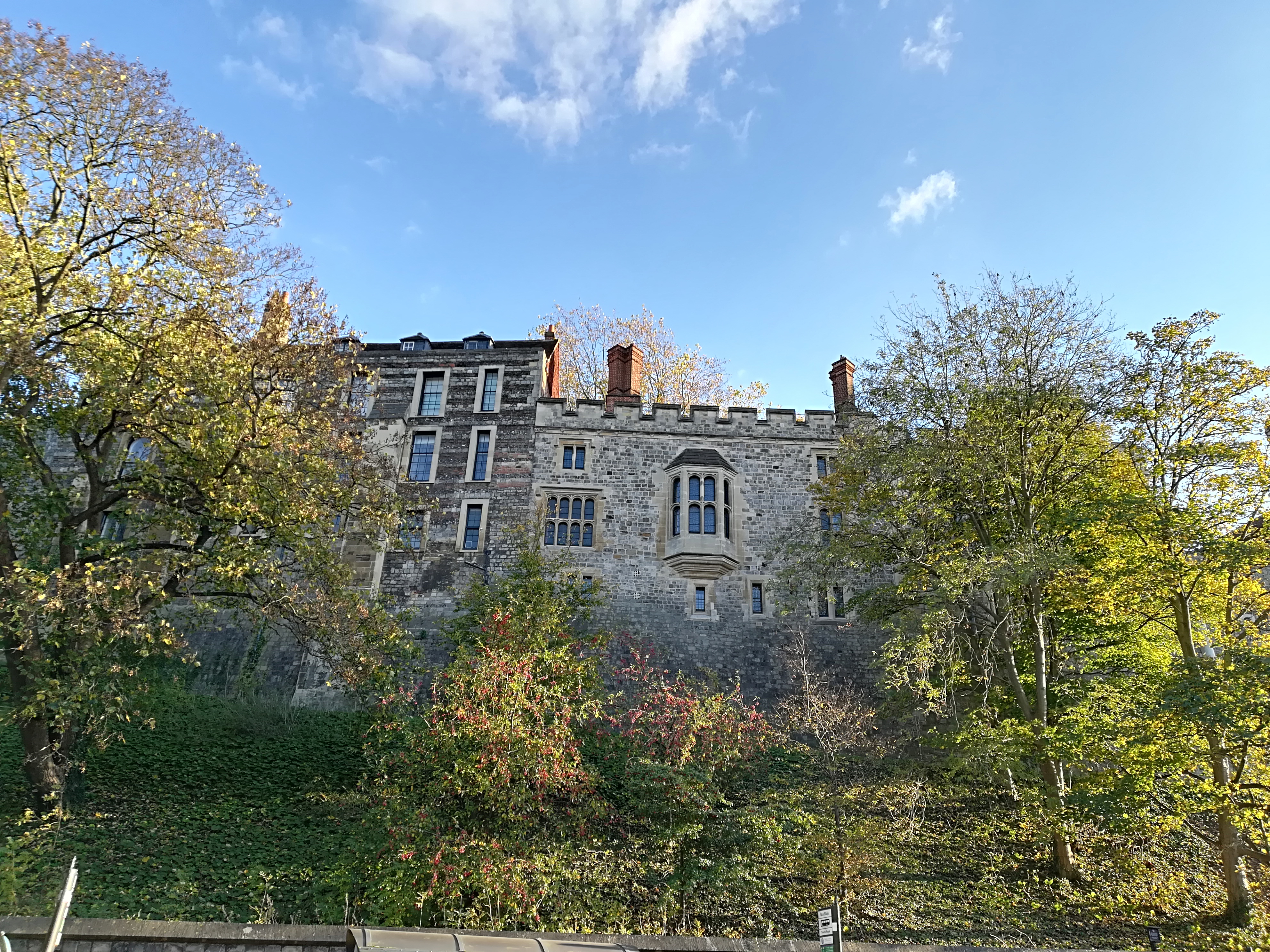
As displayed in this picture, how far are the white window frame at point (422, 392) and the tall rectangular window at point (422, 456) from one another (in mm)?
647

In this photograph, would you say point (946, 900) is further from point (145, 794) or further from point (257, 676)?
point (257, 676)

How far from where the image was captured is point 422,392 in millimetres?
26719

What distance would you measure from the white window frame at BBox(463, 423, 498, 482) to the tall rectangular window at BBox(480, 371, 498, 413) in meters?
0.62

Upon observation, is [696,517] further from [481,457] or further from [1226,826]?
[1226,826]

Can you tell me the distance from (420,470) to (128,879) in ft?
49.1

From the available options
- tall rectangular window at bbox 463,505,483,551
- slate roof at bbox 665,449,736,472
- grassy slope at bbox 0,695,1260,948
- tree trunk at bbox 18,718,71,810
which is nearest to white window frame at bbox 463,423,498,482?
tall rectangular window at bbox 463,505,483,551

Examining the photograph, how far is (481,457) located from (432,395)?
3093 mm

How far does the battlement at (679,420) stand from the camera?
85.3ft

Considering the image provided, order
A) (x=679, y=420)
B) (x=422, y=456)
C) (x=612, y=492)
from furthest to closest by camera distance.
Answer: (x=679, y=420)
(x=422, y=456)
(x=612, y=492)

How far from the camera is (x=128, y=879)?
12.0 metres

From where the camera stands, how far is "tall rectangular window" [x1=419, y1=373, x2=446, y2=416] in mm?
26391

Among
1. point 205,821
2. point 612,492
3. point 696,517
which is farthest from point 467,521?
point 205,821

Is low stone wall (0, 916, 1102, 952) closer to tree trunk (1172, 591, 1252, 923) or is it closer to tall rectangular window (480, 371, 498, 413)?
tree trunk (1172, 591, 1252, 923)

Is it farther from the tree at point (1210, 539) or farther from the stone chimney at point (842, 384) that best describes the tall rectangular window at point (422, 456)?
the tree at point (1210, 539)
